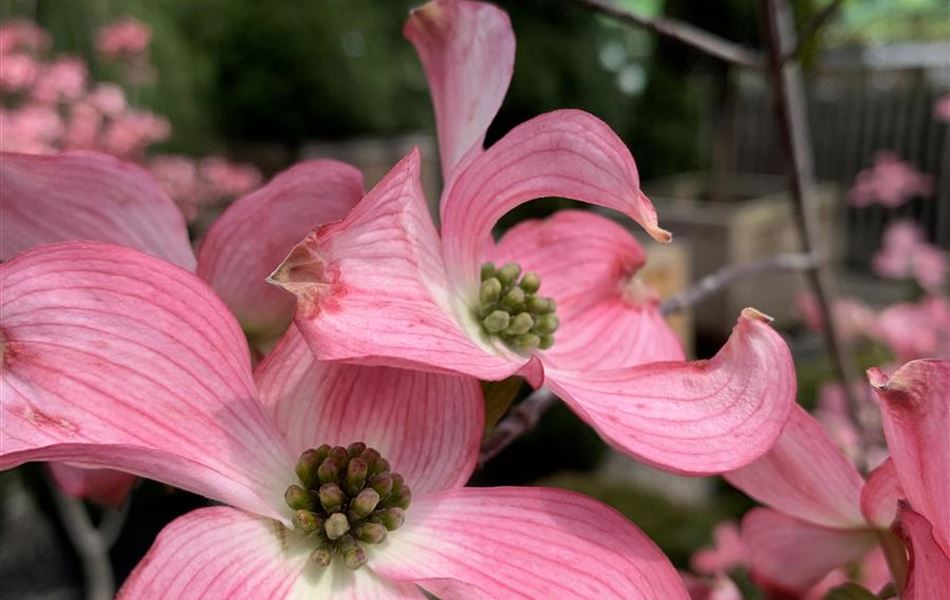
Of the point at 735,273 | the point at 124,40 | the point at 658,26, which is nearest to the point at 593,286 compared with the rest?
the point at 658,26

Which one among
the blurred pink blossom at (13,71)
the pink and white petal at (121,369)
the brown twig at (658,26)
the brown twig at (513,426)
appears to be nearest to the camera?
the pink and white petal at (121,369)

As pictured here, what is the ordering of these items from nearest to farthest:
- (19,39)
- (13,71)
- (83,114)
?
1. (13,71)
2. (19,39)
3. (83,114)

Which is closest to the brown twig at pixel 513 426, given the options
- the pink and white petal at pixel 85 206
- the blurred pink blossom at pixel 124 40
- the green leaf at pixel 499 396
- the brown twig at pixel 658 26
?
the green leaf at pixel 499 396

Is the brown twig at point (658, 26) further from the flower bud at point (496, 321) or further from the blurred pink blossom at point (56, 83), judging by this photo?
the blurred pink blossom at point (56, 83)

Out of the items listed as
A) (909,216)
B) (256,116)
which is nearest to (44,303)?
(256,116)

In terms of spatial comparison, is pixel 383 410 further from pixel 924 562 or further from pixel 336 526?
pixel 924 562

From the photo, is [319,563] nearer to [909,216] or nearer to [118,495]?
[118,495]

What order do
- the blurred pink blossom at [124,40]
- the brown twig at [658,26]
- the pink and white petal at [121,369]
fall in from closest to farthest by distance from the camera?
the pink and white petal at [121,369] → the brown twig at [658,26] → the blurred pink blossom at [124,40]
